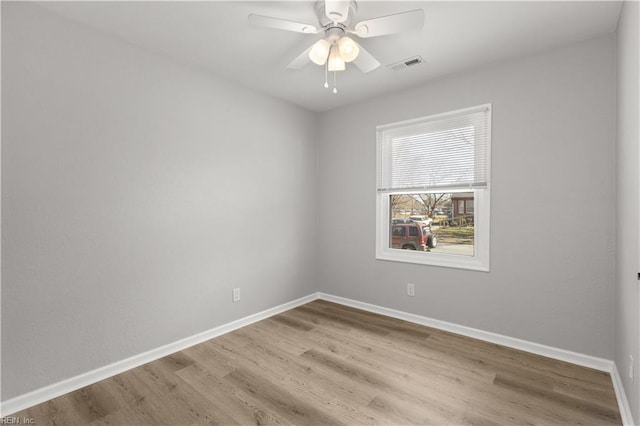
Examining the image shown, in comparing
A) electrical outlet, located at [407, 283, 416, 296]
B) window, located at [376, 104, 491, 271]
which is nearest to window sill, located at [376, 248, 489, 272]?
window, located at [376, 104, 491, 271]

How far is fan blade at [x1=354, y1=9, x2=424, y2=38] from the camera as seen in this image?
1.69 m

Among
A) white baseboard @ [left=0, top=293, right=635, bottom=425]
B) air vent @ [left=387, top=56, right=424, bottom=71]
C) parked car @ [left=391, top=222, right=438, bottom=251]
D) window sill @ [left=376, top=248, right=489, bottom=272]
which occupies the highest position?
air vent @ [left=387, top=56, right=424, bottom=71]

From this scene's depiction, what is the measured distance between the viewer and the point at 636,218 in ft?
5.14

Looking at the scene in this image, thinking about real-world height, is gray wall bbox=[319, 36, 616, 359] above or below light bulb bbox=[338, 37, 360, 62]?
below

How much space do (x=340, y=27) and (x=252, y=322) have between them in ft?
9.35

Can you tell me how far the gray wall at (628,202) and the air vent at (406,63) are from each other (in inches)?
51.0

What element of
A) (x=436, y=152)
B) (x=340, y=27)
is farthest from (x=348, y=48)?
(x=436, y=152)

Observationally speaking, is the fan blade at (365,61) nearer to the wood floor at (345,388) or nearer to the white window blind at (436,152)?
the white window blind at (436,152)

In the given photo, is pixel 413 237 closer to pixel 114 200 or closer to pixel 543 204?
pixel 543 204

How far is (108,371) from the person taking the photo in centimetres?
227

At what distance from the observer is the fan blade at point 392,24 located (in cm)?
169

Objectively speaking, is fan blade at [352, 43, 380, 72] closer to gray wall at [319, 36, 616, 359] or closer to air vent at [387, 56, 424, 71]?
air vent at [387, 56, 424, 71]

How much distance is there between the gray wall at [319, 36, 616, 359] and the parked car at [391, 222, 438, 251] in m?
0.26

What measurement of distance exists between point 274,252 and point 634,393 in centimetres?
299
